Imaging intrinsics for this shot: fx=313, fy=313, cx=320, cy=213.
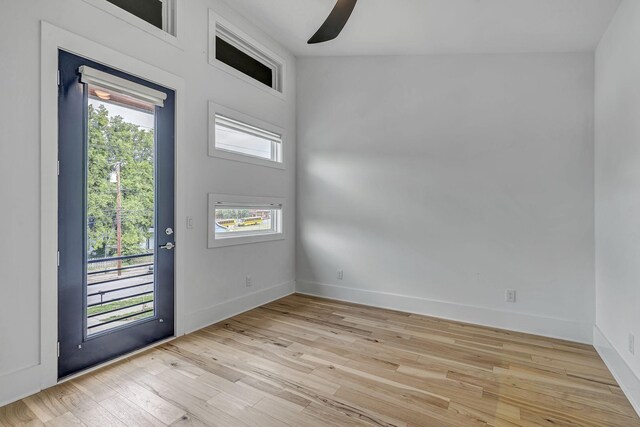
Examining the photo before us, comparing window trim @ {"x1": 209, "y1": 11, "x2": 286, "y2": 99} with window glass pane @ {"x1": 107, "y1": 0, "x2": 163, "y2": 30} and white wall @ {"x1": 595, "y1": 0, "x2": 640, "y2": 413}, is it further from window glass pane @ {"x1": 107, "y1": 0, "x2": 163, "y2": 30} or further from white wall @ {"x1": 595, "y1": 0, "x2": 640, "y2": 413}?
white wall @ {"x1": 595, "y1": 0, "x2": 640, "y2": 413}

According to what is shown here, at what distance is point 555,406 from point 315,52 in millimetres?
4158

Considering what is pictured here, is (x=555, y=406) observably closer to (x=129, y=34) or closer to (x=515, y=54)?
(x=515, y=54)

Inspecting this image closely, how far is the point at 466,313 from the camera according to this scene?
335cm

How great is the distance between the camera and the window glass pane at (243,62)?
11.0ft

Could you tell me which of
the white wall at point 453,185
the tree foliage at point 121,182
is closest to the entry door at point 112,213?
the tree foliage at point 121,182

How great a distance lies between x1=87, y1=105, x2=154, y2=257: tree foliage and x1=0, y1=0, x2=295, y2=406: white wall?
0.30m

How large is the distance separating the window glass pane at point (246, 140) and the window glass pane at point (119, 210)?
2.53ft

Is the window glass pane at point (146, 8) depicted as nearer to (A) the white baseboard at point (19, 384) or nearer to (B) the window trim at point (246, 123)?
(B) the window trim at point (246, 123)

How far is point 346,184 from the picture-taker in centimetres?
400

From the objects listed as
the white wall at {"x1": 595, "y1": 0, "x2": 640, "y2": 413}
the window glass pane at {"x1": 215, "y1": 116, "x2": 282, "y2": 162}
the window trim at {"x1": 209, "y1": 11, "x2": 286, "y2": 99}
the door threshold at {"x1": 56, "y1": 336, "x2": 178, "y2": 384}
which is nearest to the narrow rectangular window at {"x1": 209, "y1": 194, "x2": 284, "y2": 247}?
the window glass pane at {"x1": 215, "y1": 116, "x2": 282, "y2": 162}

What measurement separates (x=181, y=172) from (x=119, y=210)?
2.06 ft

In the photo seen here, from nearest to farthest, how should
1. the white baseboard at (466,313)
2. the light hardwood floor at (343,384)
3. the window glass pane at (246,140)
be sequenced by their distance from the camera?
the light hardwood floor at (343,384) → the white baseboard at (466,313) → the window glass pane at (246,140)

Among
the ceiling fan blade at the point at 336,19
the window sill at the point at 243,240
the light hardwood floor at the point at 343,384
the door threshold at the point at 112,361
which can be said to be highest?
the ceiling fan blade at the point at 336,19

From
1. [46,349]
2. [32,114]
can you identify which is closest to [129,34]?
[32,114]
